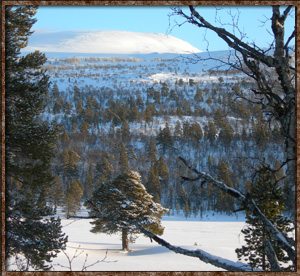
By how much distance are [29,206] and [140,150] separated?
7290cm

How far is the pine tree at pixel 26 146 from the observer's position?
23.3ft

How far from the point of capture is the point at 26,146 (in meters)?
7.94

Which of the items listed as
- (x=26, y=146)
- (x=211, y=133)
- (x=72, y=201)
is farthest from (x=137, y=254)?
(x=211, y=133)

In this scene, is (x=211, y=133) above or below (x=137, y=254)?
above

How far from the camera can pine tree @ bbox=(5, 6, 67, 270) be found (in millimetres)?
7113

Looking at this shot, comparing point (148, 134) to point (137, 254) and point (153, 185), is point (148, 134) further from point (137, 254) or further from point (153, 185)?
point (137, 254)

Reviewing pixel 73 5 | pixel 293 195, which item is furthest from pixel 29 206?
pixel 293 195

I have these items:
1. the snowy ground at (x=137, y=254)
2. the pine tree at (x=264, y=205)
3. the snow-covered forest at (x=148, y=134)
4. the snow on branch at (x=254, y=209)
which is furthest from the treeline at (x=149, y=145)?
the snow on branch at (x=254, y=209)

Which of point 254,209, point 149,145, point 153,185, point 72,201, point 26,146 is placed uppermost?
point 149,145

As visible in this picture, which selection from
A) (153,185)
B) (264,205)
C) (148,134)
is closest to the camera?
(264,205)

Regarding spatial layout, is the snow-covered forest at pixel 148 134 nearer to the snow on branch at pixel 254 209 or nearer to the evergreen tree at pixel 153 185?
the evergreen tree at pixel 153 185

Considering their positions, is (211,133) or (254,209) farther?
(211,133)

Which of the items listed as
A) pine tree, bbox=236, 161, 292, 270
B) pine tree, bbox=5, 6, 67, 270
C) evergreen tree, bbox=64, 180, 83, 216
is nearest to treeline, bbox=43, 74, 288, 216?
evergreen tree, bbox=64, 180, 83, 216

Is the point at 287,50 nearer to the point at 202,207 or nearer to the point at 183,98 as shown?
the point at 202,207
